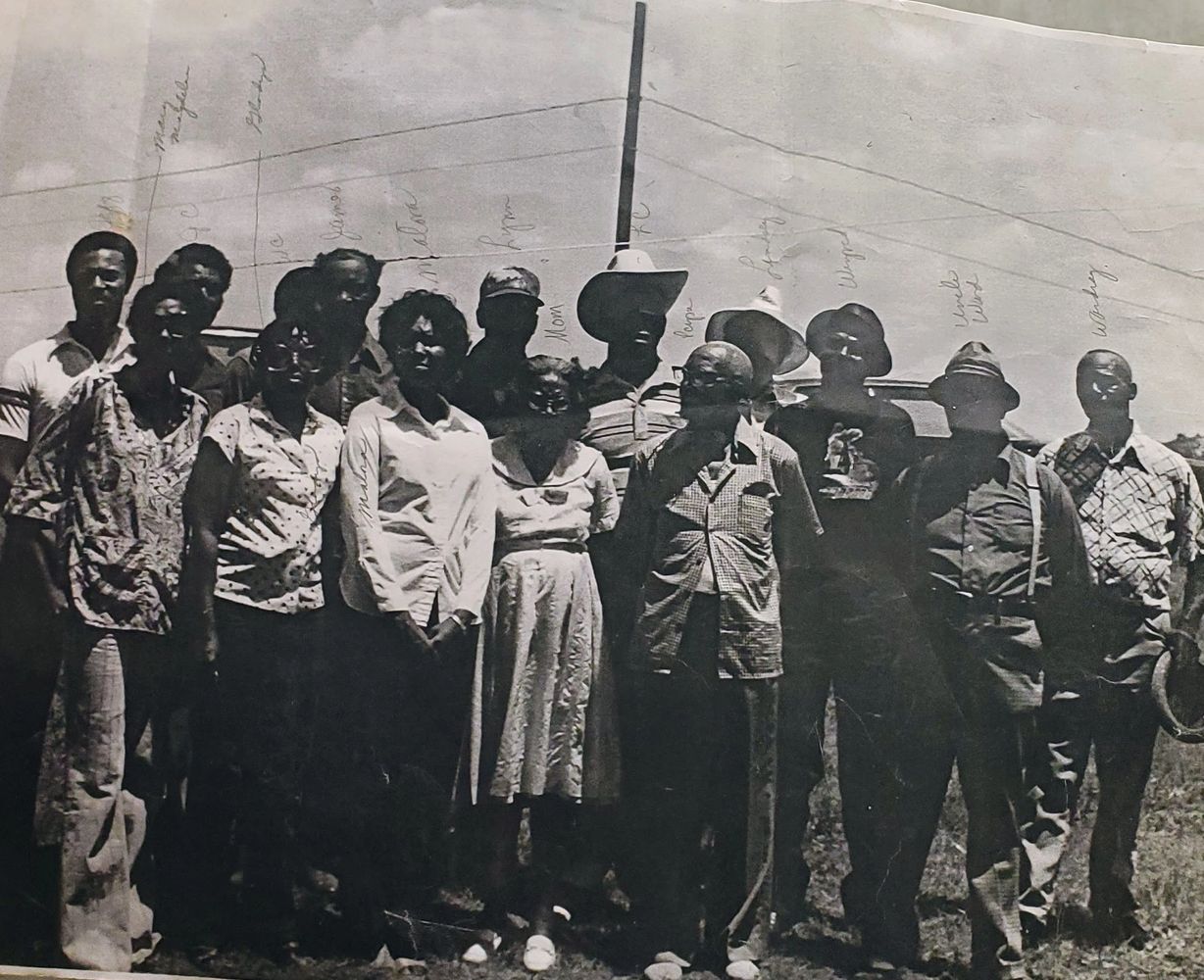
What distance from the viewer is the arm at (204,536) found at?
13.1 ft

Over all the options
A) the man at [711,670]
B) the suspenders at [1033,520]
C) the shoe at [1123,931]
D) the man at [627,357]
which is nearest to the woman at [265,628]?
the man at [627,357]

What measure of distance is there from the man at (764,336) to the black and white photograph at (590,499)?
1cm

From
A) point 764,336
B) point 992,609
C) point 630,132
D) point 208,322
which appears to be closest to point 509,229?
point 630,132

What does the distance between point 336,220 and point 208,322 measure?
21.3 inches

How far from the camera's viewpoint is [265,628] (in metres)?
4.00

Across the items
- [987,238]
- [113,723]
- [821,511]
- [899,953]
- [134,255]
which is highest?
[987,238]

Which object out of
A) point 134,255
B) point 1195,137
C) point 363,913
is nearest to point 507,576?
point 363,913

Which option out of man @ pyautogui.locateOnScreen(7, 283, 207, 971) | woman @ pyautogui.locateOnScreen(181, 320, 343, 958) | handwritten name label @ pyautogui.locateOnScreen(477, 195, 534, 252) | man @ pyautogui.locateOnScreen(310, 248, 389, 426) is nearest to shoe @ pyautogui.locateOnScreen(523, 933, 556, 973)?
woman @ pyautogui.locateOnScreen(181, 320, 343, 958)

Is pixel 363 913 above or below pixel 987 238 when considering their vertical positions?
below

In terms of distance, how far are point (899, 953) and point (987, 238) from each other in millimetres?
2390

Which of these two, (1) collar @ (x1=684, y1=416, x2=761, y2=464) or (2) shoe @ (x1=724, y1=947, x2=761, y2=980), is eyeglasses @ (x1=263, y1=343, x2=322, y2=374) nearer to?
(1) collar @ (x1=684, y1=416, x2=761, y2=464)

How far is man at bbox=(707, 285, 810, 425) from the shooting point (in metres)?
4.20

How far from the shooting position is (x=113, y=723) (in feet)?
13.1

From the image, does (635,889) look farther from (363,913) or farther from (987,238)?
(987,238)
